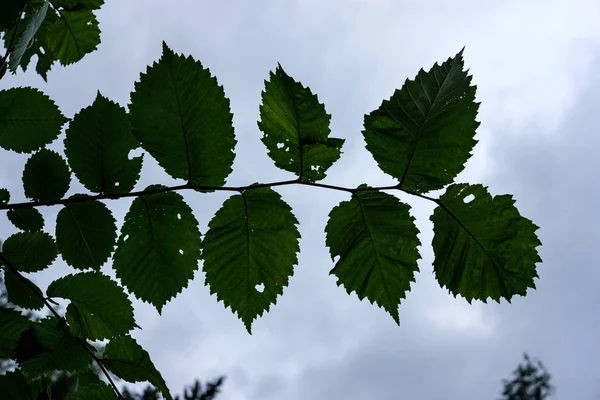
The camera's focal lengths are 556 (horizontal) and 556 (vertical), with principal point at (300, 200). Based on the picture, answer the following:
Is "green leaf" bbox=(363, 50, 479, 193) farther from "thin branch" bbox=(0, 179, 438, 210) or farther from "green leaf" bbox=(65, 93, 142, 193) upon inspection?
"green leaf" bbox=(65, 93, 142, 193)

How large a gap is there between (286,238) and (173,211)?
23 centimetres

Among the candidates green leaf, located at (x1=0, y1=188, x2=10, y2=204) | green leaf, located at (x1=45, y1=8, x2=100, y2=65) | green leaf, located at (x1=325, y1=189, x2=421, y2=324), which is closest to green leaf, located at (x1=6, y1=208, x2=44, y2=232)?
green leaf, located at (x1=0, y1=188, x2=10, y2=204)

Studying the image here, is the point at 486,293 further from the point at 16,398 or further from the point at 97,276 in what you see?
the point at 16,398

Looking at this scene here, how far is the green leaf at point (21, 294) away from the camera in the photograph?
118 cm

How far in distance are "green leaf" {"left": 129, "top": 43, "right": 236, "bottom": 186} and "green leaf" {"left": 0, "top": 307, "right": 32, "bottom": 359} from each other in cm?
41

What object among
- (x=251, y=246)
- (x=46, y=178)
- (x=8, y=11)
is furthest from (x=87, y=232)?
(x=8, y=11)

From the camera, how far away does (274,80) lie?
1083mm

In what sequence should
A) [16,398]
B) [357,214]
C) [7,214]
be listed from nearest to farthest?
[16,398], [357,214], [7,214]

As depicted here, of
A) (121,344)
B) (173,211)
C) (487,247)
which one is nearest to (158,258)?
(173,211)

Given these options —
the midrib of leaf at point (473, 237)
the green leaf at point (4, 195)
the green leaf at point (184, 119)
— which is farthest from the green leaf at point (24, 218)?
the midrib of leaf at point (473, 237)

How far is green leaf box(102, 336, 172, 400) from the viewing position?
3.93 ft

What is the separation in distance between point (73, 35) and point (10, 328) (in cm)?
110

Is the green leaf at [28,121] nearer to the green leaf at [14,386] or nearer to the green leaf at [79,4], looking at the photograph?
the green leaf at [14,386]

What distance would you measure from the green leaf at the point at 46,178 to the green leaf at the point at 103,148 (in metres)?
0.06
